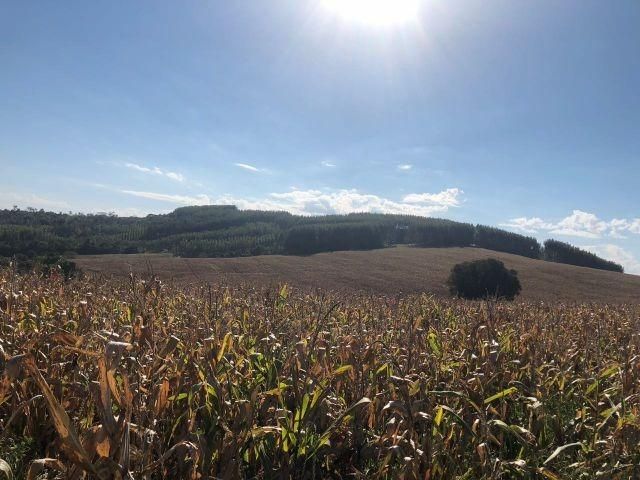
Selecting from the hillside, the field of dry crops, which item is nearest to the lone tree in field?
the hillside

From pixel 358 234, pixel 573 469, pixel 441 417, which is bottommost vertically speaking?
pixel 573 469

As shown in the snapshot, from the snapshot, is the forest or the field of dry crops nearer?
the field of dry crops

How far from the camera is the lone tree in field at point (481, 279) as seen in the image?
143 feet

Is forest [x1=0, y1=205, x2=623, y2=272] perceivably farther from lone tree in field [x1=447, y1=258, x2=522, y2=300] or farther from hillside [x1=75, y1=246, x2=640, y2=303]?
lone tree in field [x1=447, y1=258, x2=522, y2=300]

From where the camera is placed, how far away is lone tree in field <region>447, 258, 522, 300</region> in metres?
43.4

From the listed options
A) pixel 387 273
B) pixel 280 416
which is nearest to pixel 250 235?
pixel 387 273

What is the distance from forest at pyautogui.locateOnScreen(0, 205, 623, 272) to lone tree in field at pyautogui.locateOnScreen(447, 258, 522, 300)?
50752 millimetres

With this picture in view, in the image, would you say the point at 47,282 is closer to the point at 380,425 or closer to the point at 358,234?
the point at 380,425

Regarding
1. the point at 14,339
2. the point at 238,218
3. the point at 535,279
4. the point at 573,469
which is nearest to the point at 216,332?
the point at 14,339

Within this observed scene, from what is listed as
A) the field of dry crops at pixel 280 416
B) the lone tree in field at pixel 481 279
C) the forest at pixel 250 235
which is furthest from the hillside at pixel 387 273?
the field of dry crops at pixel 280 416

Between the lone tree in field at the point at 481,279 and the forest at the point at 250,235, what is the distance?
50.8m

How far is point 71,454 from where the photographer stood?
183 cm

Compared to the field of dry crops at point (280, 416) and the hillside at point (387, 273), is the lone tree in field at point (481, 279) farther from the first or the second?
the field of dry crops at point (280, 416)

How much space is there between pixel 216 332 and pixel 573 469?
2999 millimetres
